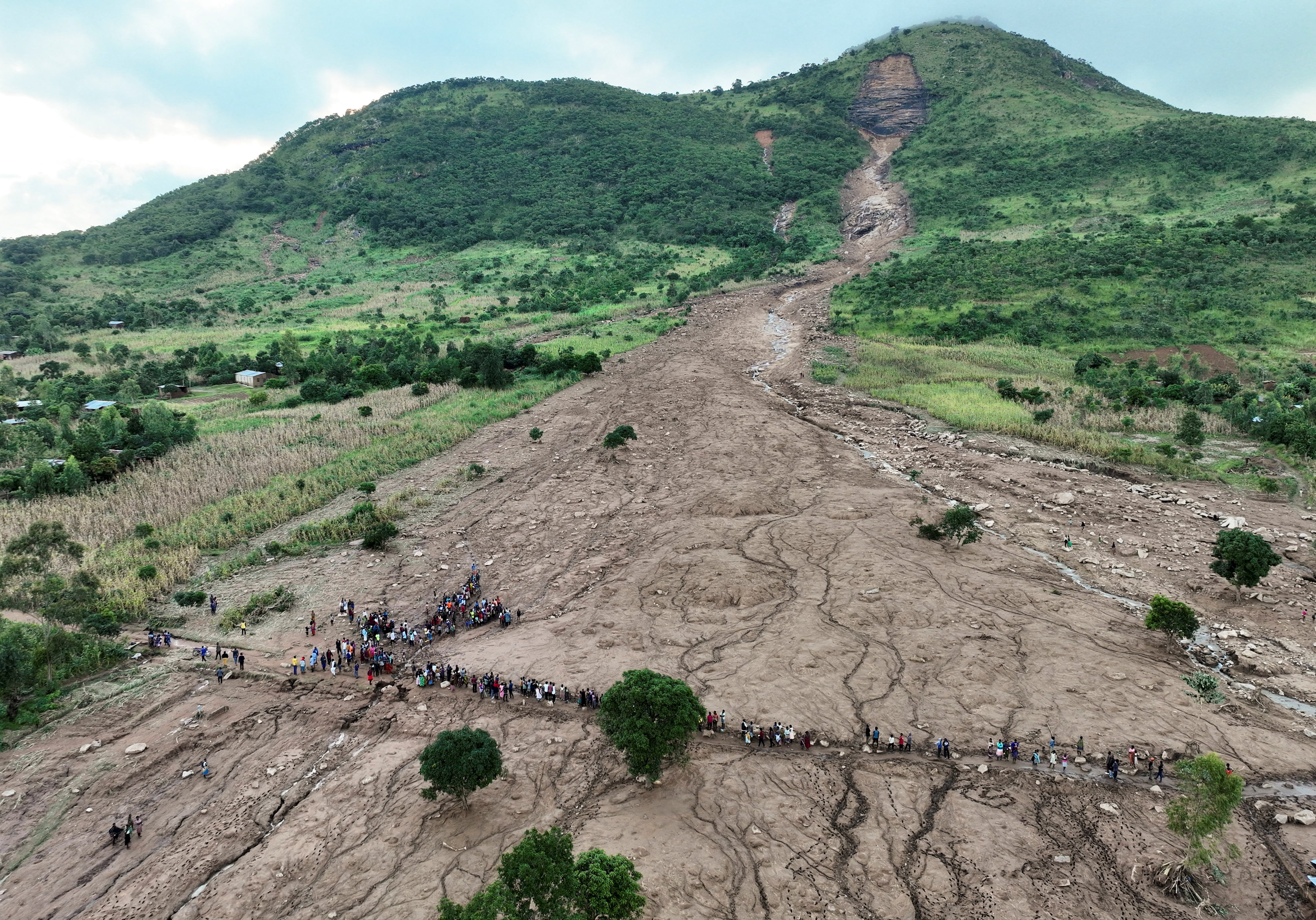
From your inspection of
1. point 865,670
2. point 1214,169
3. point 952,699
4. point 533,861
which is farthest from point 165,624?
point 1214,169

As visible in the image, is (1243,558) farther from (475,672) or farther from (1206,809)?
(475,672)

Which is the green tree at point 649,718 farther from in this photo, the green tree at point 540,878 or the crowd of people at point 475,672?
the green tree at point 540,878

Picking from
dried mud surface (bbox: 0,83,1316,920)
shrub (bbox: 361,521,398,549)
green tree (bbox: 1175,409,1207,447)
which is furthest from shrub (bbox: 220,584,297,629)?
green tree (bbox: 1175,409,1207,447)

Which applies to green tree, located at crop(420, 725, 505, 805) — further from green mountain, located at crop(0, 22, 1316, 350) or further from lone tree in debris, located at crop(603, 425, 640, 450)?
green mountain, located at crop(0, 22, 1316, 350)

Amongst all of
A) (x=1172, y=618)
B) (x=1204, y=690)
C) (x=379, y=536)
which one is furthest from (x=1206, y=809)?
(x=379, y=536)

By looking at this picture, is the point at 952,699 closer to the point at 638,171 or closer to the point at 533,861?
the point at 533,861
